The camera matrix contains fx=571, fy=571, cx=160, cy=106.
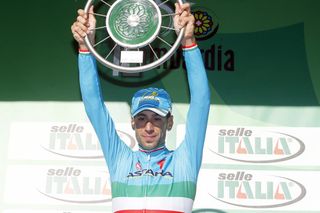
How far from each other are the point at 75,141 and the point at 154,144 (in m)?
1.39

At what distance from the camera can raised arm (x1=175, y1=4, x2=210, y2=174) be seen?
2207 mm

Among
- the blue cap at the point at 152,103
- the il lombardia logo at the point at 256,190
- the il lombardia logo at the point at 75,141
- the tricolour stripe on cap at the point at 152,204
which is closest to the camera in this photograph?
the tricolour stripe on cap at the point at 152,204

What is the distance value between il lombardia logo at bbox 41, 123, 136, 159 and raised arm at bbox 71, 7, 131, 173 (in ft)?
3.96

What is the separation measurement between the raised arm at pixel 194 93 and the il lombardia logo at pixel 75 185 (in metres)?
1.28

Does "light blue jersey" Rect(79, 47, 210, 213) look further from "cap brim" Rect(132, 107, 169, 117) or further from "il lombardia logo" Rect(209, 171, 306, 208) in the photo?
"il lombardia logo" Rect(209, 171, 306, 208)

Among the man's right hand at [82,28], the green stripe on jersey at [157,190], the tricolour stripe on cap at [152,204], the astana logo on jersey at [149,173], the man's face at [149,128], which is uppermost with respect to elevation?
the man's right hand at [82,28]

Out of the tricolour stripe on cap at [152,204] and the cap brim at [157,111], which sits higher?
the cap brim at [157,111]

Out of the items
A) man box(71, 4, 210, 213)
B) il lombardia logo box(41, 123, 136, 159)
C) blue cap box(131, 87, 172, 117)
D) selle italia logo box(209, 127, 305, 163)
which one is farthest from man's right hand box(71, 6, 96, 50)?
selle italia logo box(209, 127, 305, 163)

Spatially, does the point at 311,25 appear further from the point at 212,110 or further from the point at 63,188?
the point at 63,188

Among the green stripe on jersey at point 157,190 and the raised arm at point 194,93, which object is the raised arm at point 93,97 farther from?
the raised arm at point 194,93

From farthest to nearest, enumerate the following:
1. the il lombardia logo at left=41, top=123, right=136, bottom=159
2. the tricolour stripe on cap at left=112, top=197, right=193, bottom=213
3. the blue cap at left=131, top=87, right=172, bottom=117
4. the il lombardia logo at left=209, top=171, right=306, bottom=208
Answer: the il lombardia logo at left=41, top=123, right=136, bottom=159 < the il lombardia logo at left=209, top=171, right=306, bottom=208 < the blue cap at left=131, top=87, right=172, bottom=117 < the tricolour stripe on cap at left=112, top=197, right=193, bottom=213

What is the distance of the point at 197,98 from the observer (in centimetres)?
221

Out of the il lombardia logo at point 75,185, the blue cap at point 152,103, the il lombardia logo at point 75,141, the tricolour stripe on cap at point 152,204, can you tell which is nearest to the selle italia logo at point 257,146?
the il lombardia logo at point 75,141

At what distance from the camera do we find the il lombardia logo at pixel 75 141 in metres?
3.52
